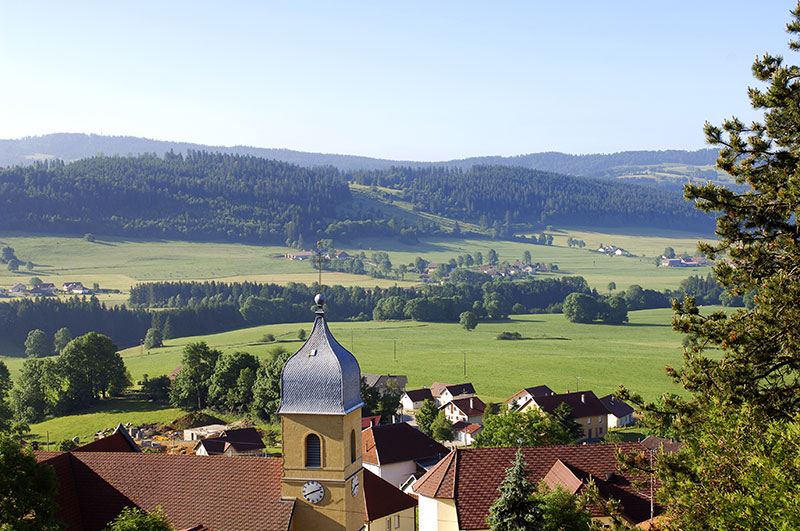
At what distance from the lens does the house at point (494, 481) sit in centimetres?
3759

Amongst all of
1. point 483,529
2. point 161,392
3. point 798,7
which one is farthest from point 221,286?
point 798,7

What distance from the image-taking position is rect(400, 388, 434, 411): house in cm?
9369

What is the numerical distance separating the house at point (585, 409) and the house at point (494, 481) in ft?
131

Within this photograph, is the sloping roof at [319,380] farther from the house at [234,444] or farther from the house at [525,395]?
the house at [525,395]

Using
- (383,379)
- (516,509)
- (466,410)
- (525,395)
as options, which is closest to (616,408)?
(525,395)

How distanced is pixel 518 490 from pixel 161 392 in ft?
229

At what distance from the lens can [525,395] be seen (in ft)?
286

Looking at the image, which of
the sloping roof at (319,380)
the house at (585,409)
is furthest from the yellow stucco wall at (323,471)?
the house at (585,409)

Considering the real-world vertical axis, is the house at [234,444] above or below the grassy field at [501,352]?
above

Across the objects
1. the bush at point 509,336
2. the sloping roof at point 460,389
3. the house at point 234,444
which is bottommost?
the bush at point 509,336

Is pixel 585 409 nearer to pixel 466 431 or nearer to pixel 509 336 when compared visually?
pixel 466 431

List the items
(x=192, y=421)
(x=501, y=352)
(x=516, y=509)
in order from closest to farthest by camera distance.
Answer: (x=516, y=509)
(x=192, y=421)
(x=501, y=352)

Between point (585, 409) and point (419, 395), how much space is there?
20262 millimetres

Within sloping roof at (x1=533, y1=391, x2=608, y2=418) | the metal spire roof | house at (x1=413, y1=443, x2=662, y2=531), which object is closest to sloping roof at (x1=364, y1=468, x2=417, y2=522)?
house at (x1=413, y1=443, x2=662, y2=531)
